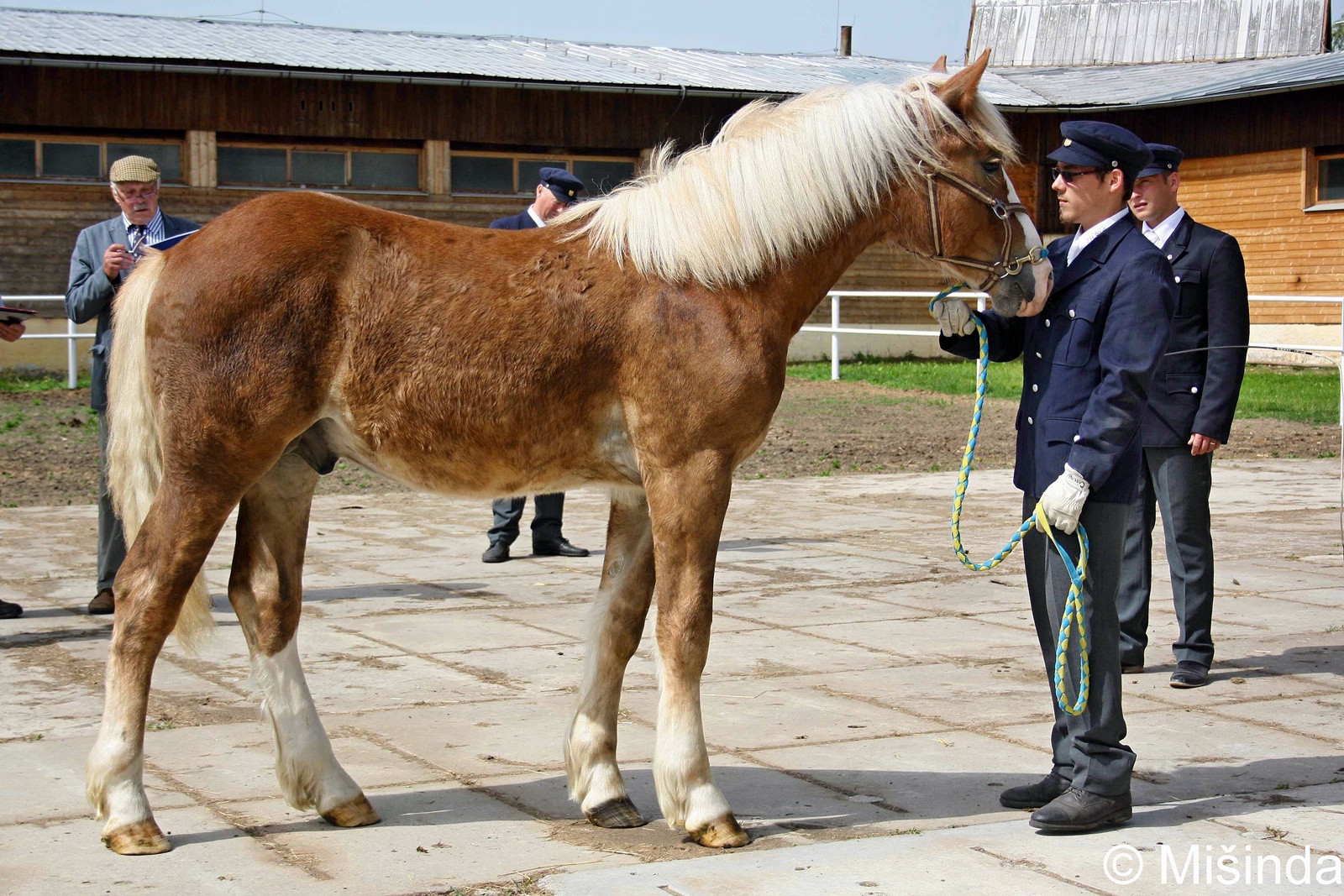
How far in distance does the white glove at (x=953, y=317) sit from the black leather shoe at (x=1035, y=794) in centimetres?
143

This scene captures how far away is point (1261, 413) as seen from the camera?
17094 millimetres

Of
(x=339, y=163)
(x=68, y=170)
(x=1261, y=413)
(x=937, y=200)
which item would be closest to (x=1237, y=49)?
(x=1261, y=413)

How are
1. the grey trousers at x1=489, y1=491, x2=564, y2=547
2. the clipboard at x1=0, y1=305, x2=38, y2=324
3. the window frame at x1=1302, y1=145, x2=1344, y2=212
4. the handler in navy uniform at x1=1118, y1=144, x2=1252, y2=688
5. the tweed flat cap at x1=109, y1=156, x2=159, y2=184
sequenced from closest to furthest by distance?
the handler in navy uniform at x1=1118, y1=144, x2=1252, y2=688
the clipboard at x1=0, y1=305, x2=38, y2=324
the tweed flat cap at x1=109, y1=156, x2=159, y2=184
the grey trousers at x1=489, y1=491, x2=564, y2=547
the window frame at x1=1302, y1=145, x2=1344, y2=212

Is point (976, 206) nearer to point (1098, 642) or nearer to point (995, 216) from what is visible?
point (995, 216)

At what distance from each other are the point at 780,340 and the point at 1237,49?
3133cm

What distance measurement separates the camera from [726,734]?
5039mm

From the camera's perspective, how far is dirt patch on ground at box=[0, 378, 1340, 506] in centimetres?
1215

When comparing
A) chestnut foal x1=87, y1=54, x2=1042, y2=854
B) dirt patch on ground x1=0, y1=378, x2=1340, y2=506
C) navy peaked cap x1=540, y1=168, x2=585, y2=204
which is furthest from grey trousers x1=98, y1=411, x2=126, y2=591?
dirt patch on ground x1=0, y1=378, x2=1340, y2=506

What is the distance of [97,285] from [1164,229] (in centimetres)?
508

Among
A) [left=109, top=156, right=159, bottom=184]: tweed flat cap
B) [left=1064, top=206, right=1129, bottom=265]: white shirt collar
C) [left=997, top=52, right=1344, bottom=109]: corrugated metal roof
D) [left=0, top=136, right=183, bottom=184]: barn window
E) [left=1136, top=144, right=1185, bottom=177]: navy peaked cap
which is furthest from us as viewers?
[left=997, top=52, right=1344, bottom=109]: corrugated metal roof

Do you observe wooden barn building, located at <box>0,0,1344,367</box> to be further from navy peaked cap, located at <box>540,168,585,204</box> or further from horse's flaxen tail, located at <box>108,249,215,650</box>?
horse's flaxen tail, located at <box>108,249,215,650</box>

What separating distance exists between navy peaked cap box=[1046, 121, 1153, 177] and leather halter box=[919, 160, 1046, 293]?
0.23 m

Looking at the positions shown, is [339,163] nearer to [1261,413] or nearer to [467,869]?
[1261,413]

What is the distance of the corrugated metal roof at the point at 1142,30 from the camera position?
31000 millimetres
